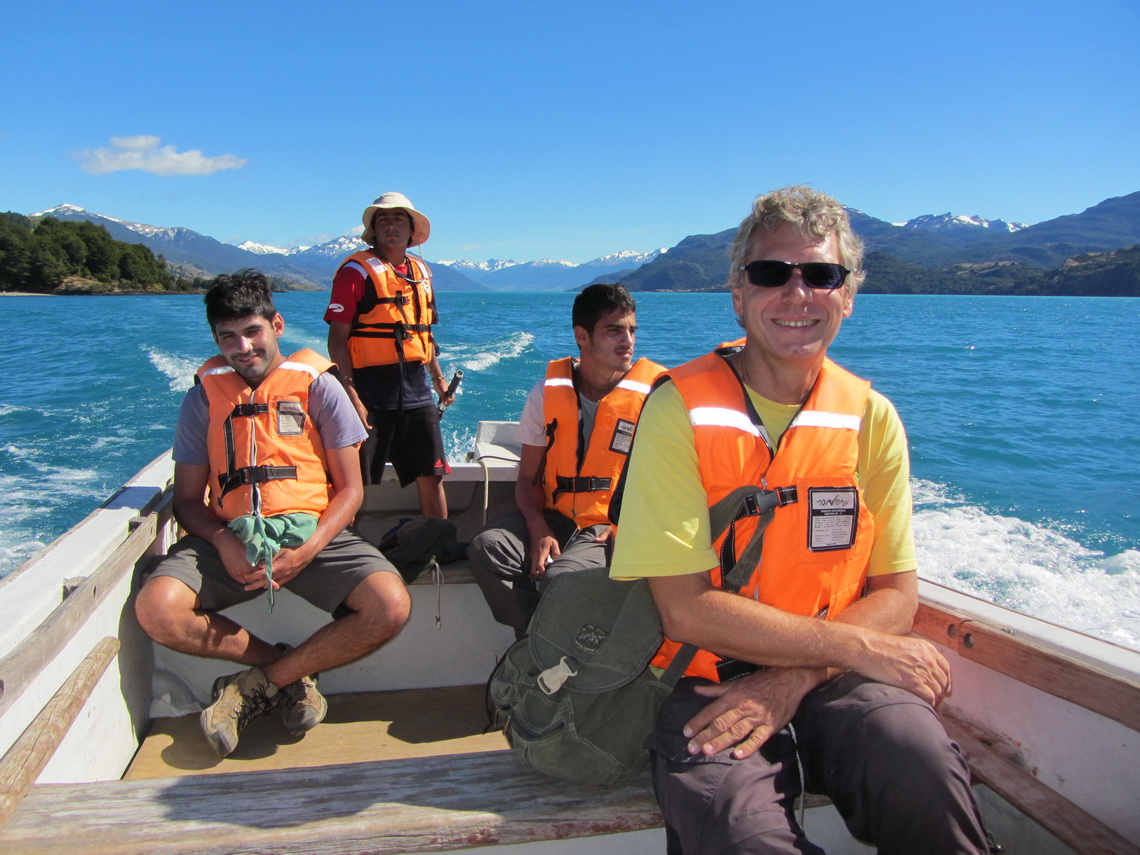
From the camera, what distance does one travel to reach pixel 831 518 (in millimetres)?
1563

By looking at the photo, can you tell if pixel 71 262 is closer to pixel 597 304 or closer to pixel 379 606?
pixel 597 304

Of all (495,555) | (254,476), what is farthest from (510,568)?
(254,476)

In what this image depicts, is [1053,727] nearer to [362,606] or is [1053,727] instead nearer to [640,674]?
[640,674]

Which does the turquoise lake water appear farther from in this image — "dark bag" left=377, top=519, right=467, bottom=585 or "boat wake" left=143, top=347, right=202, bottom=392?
"dark bag" left=377, top=519, right=467, bottom=585

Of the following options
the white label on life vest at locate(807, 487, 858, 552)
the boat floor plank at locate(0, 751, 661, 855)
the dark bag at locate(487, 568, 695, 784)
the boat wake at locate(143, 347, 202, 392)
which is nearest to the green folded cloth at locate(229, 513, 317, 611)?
the boat floor plank at locate(0, 751, 661, 855)

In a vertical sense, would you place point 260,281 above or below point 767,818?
above

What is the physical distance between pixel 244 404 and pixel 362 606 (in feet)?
2.65

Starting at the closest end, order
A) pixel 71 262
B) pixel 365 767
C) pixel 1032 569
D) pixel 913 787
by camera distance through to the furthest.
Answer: pixel 913 787
pixel 365 767
pixel 1032 569
pixel 71 262

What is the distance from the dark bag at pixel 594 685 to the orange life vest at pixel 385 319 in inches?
92.1

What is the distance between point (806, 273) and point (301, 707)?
200 centimetres

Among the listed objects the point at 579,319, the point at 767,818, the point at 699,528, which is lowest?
the point at 767,818

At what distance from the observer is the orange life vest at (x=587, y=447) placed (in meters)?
2.68

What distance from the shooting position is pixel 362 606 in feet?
7.61

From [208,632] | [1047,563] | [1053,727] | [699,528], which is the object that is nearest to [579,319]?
[699,528]
